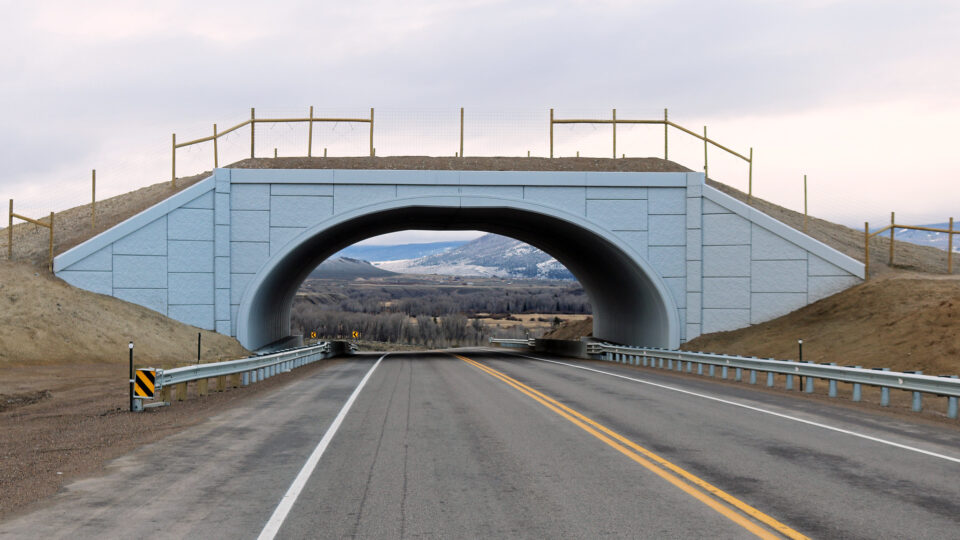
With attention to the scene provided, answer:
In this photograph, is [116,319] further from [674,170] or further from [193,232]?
[674,170]

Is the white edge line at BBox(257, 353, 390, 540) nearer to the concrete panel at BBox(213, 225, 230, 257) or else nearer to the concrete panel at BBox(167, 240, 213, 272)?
the concrete panel at BBox(213, 225, 230, 257)

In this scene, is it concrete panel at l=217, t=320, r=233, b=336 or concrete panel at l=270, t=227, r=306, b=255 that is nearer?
concrete panel at l=217, t=320, r=233, b=336

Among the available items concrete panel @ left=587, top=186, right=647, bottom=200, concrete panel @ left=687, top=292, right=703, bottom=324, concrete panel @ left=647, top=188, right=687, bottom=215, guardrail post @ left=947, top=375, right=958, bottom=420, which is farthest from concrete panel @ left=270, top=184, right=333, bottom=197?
guardrail post @ left=947, top=375, right=958, bottom=420

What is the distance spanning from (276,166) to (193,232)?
5.34 metres

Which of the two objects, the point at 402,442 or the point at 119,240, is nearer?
the point at 402,442

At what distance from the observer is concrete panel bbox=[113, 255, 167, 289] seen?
→ 102ft

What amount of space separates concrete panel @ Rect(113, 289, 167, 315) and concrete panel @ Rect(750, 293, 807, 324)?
23979 mm

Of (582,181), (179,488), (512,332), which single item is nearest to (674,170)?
(582,181)

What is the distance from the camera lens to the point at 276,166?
3588 cm

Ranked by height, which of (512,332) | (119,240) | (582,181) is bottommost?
(512,332)

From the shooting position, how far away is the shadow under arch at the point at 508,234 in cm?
3328

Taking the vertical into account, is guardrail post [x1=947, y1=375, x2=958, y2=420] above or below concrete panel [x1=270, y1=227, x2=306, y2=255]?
below

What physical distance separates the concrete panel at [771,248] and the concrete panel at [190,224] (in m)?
22.5

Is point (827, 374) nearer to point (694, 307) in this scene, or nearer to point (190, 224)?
point (694, 307)
